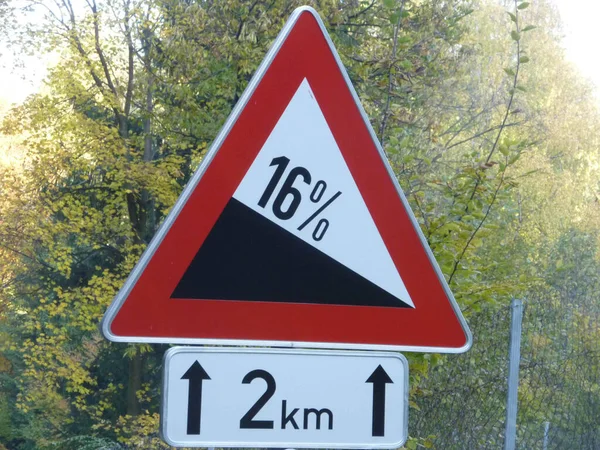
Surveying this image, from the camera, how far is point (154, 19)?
14.1 meters

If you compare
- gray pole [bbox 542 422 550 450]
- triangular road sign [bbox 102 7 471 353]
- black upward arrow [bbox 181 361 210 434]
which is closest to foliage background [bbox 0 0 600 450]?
gray pole [bbox 542 422 550 450]

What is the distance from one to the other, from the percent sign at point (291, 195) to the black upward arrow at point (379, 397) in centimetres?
32

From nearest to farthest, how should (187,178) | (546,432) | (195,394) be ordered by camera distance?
1. (195,394)
2. (546,432)
3. (187,178)

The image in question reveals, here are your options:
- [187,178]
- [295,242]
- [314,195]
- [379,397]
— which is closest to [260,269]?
[295,242]

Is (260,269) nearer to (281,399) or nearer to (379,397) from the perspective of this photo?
(281,399)

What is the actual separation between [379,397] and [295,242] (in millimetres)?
379

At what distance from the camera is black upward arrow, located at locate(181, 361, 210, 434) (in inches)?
62.9

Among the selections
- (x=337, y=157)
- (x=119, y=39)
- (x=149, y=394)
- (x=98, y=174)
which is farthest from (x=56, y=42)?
(x=337, y=157)

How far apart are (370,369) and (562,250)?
19.9 metres

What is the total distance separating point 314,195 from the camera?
168 cm

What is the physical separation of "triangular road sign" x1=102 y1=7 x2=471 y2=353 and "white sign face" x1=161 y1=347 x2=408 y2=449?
41 millimetres

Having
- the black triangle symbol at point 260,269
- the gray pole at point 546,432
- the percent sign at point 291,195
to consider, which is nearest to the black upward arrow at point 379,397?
the black triangle symbol at point 260,269

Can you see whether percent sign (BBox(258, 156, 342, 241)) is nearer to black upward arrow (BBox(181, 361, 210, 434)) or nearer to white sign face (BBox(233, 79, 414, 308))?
white sign face (BBox(233, 79, 414, 308))

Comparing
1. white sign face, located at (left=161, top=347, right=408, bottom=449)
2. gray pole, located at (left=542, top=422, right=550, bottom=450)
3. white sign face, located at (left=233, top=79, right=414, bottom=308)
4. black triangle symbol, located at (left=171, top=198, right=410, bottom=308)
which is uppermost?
white sign face, located at (left=233, top=79, right=414, bottom=308)
